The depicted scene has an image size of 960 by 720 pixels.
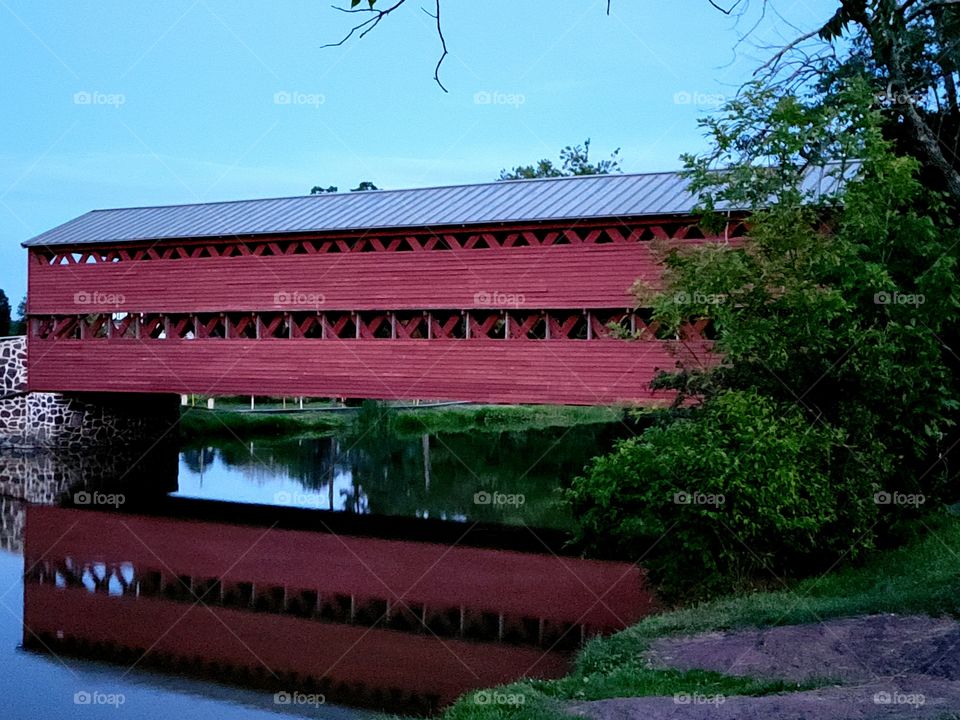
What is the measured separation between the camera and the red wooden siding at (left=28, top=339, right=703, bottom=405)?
58.0 ft

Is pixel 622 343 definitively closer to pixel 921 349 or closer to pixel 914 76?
pixel 914 76

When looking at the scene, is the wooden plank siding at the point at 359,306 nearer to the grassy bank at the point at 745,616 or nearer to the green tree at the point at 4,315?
the grassy bank at the point at 745,616

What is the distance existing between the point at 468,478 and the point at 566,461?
374 cm

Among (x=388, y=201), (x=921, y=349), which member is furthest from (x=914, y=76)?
(x=388, y=201)

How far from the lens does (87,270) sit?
23203mm

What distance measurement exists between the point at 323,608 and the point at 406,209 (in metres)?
10.7

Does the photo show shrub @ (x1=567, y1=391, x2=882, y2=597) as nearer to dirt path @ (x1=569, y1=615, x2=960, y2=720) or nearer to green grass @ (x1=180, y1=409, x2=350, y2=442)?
dirt path @ (x1=569, y1=615, x2=960, y2=720)

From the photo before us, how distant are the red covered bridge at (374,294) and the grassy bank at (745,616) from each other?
631 cm

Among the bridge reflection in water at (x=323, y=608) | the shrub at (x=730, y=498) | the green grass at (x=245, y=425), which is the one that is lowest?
the bridge reflection in water at (x=323, y=608)

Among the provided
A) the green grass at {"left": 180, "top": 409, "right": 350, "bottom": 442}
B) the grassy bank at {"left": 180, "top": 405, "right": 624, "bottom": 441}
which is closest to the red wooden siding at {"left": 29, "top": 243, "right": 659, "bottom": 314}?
the green grass at {"left": 180, "top": 409, "right": 350, "bottom": 442}

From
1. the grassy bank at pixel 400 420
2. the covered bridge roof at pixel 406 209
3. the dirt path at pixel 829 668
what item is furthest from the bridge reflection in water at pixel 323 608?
the grassy bank at pixel 400 420

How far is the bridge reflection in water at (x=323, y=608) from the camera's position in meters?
8.93

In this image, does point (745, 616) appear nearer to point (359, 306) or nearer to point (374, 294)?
point (374, 294)

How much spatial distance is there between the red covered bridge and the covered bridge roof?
5cm
